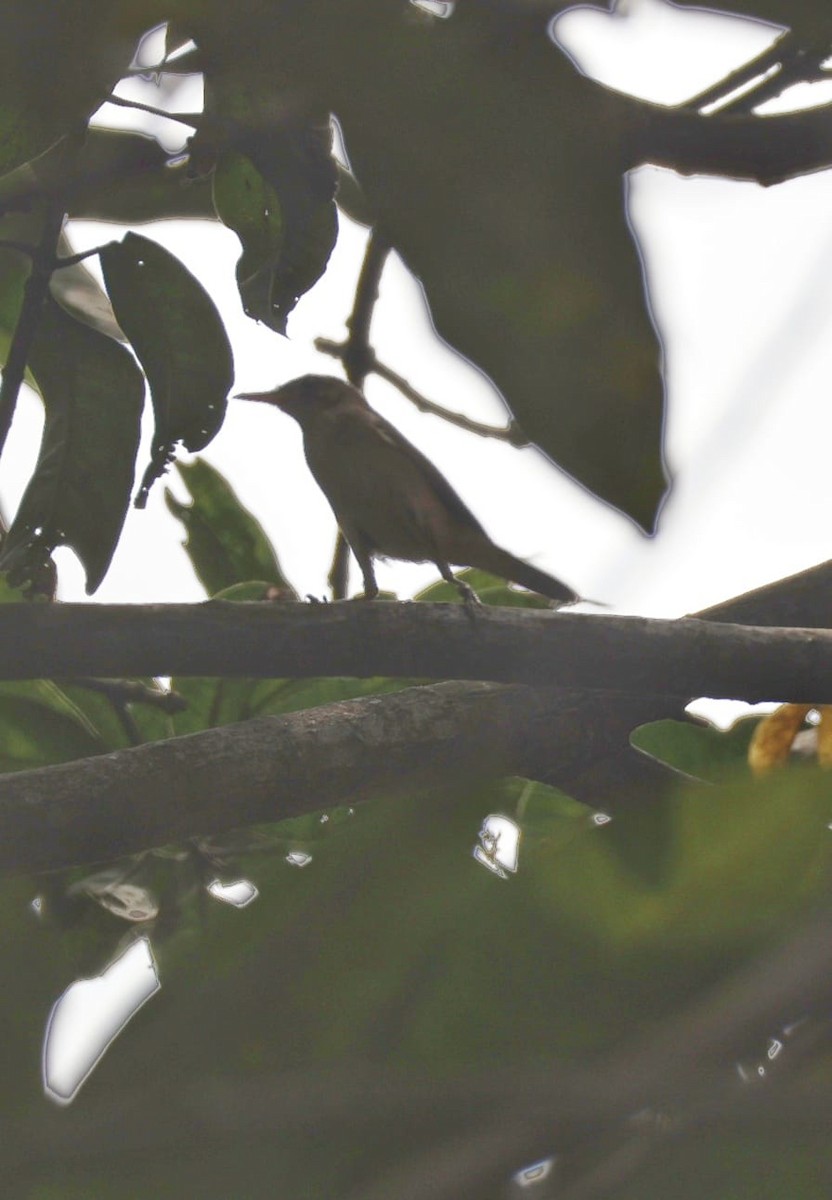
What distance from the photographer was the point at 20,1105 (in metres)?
0.59

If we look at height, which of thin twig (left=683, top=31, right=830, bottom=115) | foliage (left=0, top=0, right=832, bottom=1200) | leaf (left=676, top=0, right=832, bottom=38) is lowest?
foliage (left=0, top=0, right=832, bottom=1200)

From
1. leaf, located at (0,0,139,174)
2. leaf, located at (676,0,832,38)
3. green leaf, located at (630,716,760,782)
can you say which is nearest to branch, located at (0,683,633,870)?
green leaf, located at (630,716,760,782)

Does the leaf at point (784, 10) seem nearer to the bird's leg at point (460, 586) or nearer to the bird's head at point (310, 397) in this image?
the bird's leg at point (460, 586)

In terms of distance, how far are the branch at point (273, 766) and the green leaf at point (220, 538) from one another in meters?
1.07

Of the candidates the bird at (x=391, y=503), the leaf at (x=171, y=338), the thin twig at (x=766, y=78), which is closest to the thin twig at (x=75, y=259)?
the leaf at (x=171, y=338)

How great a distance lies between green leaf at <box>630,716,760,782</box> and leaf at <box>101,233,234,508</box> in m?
1.14

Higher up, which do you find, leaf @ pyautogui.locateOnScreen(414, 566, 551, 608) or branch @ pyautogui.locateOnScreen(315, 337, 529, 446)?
branch @ pyautogui.locateOnScreen(315, 337, 529, 446)

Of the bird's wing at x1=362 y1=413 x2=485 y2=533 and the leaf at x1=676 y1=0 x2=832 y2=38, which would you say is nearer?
the leaf at x1=676 y1=0 x2=832 y2=38

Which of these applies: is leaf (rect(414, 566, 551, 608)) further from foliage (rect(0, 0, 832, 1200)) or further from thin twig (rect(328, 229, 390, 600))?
foliage (rect(0, 0, 832, 1200))

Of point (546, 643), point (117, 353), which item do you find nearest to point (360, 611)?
point (546, 643)

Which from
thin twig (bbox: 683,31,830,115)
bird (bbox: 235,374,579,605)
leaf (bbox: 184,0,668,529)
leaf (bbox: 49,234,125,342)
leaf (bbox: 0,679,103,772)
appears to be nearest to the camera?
leaf (bbox: 184,0,668,529)

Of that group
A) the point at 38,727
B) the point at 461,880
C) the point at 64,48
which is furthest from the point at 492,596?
the point at 461,880

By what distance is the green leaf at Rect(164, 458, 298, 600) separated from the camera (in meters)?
3.65

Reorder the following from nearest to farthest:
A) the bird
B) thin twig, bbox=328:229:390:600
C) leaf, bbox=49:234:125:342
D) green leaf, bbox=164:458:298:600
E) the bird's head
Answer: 1. leaf, bbox=49:234:125:342
2. thin twig, bbox=328:229:390:600
3. green leaf, bbox=164:458:298:600
4. the bird
5. the bird's head
